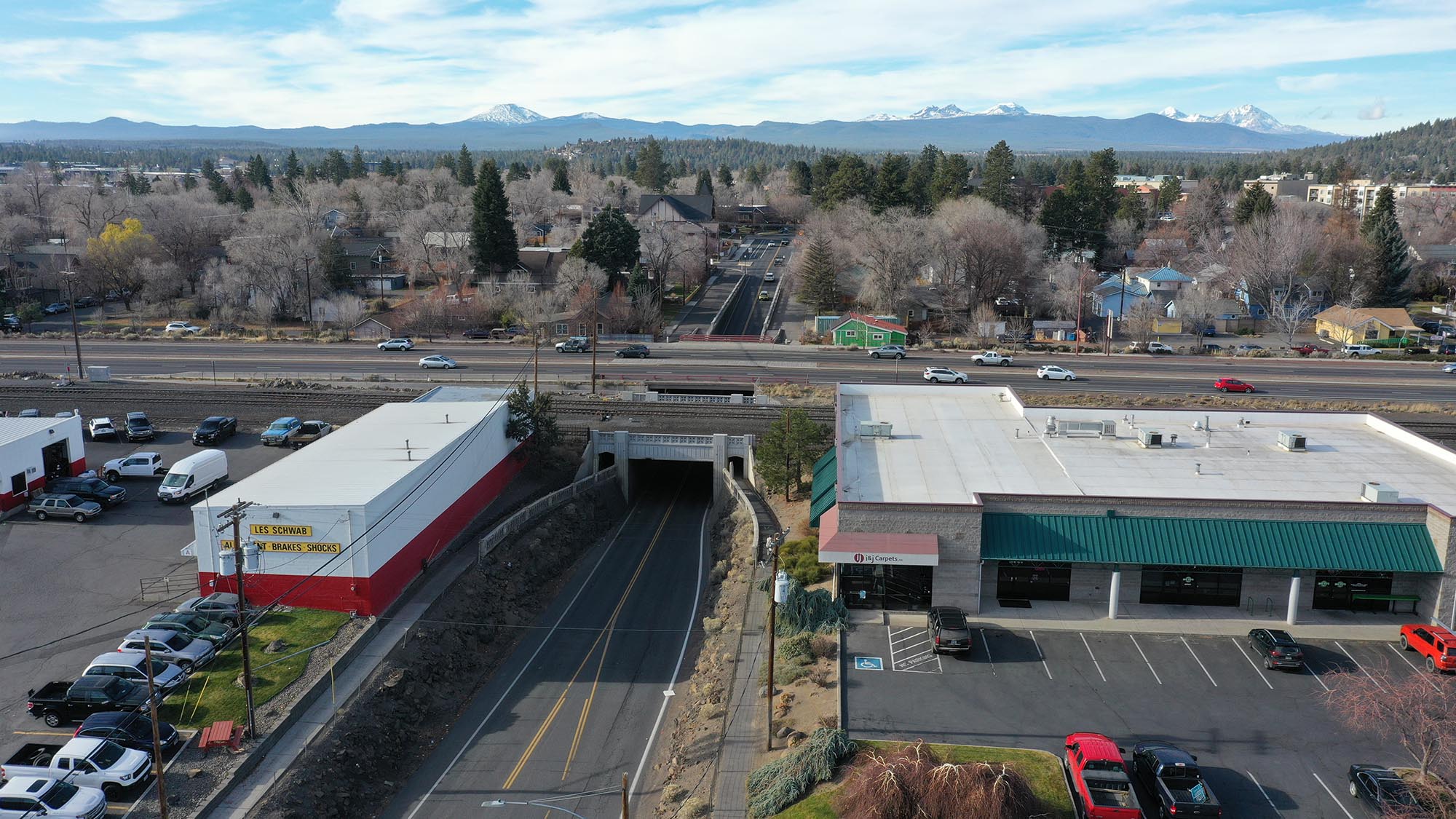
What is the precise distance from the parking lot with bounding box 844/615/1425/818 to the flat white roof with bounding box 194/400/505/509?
1665 centimetres

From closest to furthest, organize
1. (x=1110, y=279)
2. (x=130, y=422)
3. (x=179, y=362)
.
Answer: (x=130, y=422) < (x=179, y=362) < (x=1110, y=279)

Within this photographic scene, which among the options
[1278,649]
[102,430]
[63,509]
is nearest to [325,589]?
[63,509]

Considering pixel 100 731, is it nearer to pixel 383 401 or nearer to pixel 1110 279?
pixel 383 401

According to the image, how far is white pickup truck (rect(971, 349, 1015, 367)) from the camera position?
64.0m

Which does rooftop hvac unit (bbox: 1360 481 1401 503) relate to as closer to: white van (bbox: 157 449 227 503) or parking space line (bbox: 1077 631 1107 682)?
parking space line (bbox: 1077 631 1107 682)

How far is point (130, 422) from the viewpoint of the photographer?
158ft

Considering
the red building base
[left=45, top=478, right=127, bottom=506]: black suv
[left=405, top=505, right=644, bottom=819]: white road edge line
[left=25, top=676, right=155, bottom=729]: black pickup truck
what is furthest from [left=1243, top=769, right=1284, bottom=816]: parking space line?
[left=45, top=478, right=127, bottom=506]: black suv

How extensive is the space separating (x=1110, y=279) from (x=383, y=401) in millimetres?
67468

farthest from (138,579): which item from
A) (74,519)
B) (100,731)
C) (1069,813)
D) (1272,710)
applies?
(1272,710)

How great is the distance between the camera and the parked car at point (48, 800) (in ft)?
66.8

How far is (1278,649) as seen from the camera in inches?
1006

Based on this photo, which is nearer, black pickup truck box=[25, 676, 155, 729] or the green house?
black pickup truck box=[25, 676, 155, 729]

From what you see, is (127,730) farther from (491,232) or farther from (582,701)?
(491,232)

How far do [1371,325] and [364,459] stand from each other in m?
75.8
